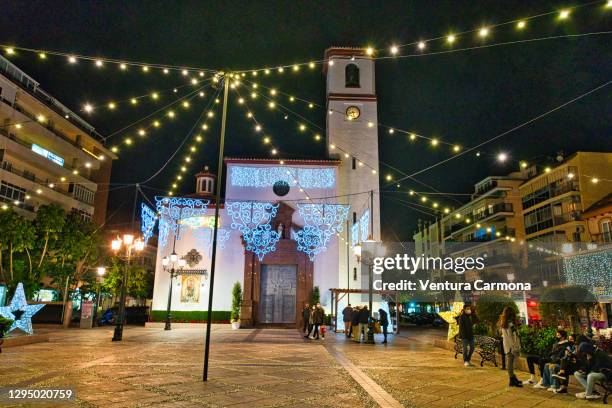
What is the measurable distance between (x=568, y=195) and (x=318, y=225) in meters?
26.2

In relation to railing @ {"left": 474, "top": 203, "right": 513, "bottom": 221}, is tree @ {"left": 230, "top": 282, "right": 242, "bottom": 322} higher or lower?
lower

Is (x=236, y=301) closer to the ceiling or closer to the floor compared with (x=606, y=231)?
closer to the floor

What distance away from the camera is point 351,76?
2884cm

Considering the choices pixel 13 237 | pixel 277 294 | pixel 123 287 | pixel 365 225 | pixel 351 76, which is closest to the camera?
pixel 123 287

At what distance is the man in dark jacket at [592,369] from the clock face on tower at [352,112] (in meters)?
22.5

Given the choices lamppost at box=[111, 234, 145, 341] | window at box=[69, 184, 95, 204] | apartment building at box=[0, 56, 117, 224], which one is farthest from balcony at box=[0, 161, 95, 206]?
lamppost at box=[111, 234, 145, 341]

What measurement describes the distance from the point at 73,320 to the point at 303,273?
46.6 feet

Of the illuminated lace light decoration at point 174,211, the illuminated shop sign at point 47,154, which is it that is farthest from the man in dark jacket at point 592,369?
the illuminated shop sign at point 47,154

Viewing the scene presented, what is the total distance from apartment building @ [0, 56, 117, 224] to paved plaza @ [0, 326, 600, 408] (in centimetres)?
1782

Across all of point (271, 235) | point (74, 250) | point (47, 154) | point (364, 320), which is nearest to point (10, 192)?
point (47, 154)

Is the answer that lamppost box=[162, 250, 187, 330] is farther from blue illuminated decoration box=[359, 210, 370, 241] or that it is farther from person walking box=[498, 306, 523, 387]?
person walking box=[498, 306, 523, 387]

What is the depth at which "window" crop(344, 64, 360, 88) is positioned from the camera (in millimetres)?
28766

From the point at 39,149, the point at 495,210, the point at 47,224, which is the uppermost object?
the point at 39,149

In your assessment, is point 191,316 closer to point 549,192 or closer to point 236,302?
point 236,302
